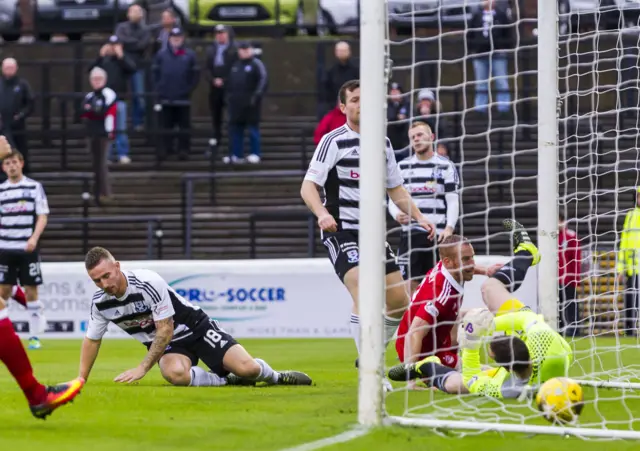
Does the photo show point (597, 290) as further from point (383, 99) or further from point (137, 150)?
point (137, 150)

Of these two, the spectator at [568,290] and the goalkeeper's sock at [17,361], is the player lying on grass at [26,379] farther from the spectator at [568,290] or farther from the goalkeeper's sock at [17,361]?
the spectator at [568,290]

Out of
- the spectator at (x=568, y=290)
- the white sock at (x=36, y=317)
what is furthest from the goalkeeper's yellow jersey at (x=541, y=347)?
the white sock at (x=36, y=317)

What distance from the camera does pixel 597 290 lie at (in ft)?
47.3

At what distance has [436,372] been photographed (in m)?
8.63

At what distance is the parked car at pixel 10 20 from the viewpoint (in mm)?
24531

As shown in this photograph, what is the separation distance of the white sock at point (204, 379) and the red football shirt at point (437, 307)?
145cm

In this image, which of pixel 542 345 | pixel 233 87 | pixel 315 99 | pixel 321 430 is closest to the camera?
pixel 321 430

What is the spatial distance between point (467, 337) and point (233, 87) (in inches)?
502

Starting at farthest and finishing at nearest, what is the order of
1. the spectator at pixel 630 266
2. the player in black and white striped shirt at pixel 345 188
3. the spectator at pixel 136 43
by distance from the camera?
the spectator at pixel 136 43 → the spectator at pixel 630 266 → the player in black and white striped shirt at pixel 345 188

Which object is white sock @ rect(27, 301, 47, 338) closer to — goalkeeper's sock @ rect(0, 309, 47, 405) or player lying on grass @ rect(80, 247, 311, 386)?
player lying on grass @ rect(80, 247, 311, 386)

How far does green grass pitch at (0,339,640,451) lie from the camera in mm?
6758

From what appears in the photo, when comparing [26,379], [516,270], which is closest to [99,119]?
[516,270]

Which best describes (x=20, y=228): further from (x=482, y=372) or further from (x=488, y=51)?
(x=482, y=372)

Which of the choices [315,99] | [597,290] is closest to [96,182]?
[315,99]
